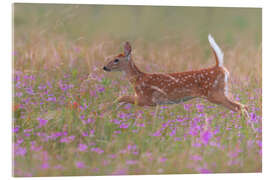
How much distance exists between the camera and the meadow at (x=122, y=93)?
455 cm

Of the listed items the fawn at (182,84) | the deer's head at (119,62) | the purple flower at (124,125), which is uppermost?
the deer's head at (119,62)

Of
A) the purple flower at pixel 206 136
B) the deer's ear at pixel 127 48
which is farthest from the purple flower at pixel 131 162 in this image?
the deer's ear at pixel 127 48

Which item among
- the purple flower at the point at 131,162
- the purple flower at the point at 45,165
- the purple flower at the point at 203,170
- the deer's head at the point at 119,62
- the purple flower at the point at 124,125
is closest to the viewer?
the purple flower at the point at 45,165

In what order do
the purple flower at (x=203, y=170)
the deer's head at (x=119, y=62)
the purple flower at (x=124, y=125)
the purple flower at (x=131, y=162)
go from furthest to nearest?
the deer's head at (x=119, y=62)
the purple flower at (x=124, y=125)
the purple flower at (x=203, y=170)
the purple flower at (x=131, y=162)

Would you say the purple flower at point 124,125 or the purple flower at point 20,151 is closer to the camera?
the purple flower at point 20,151

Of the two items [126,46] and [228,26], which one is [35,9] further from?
[228,26]

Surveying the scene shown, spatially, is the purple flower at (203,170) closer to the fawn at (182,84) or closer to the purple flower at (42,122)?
the fawn at (182,84)

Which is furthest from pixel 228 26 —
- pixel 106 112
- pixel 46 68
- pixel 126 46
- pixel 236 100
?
pixel 46 68

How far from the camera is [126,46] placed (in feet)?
15.9

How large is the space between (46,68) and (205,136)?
5.50 feet

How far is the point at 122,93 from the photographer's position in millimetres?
4863

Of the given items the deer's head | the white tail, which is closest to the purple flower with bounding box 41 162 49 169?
the deer's head

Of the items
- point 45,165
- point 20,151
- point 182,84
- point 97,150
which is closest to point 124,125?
point 97,150

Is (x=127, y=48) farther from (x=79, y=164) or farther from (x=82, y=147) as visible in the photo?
(x=79, y=164)
